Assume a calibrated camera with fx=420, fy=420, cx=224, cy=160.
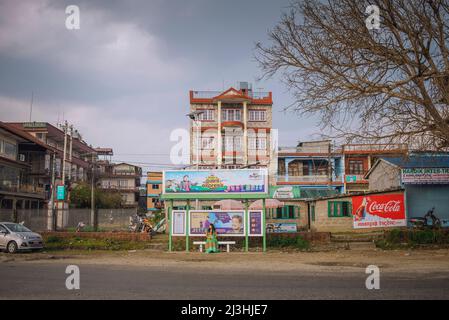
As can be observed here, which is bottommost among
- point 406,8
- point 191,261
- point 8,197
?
point 191,261

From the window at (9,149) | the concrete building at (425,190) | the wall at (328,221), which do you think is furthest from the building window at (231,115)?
the concrete building at (425,190)

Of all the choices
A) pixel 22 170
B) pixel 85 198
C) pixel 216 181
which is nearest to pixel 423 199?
pixel 216 181

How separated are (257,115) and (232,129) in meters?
3.97

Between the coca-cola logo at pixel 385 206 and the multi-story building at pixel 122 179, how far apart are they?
60.0 m

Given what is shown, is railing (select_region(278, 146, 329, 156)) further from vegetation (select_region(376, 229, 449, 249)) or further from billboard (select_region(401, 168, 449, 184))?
vegetation (select_region(376, 229, 449, 249))

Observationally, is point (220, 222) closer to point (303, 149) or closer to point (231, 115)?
point (231, 115)

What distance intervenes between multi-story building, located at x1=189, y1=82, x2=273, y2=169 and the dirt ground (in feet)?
108

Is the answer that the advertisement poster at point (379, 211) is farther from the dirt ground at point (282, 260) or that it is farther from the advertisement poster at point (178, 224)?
the advertisement poster at point (178, 224)

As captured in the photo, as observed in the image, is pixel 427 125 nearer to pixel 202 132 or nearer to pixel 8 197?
pixel 202 132

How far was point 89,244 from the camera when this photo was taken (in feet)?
78.1

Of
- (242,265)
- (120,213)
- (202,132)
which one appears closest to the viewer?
(242,265)

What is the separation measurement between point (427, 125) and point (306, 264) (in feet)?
22.1
